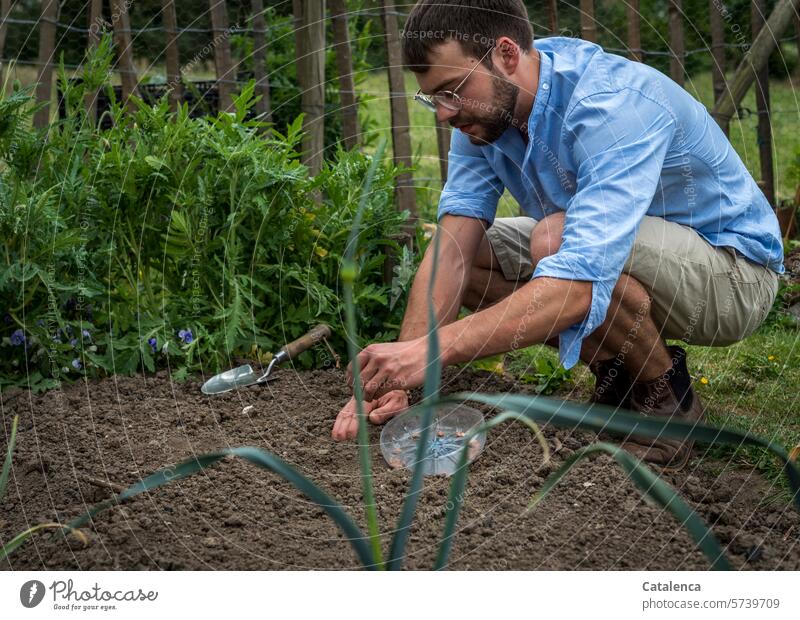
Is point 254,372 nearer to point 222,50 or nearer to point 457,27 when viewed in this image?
point 457,27

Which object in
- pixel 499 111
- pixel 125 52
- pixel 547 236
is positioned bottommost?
pixel 547 236

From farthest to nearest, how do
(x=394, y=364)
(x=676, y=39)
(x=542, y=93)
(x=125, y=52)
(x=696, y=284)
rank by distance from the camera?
1. (x=676, y=39)
2. (x=125, y=52)
3. (x=696, y=284)
4. (x=542, y=93)
5. (x=394, y=364)

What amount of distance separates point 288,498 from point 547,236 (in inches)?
38.0

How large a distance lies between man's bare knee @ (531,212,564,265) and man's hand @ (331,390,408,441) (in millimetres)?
565

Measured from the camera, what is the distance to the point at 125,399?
2906mm

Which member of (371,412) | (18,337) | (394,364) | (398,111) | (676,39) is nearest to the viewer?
(394,364)

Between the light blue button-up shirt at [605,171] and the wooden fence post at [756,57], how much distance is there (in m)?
1.56

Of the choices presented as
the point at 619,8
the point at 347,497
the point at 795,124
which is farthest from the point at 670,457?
the point at 795,124

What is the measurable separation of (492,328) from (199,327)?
123cm

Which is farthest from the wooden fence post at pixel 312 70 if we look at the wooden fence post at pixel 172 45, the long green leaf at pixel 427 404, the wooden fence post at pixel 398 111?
the long green leaf at pixel 427 404

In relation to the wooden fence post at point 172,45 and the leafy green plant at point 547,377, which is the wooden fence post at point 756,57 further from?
the wooden fence post at point 172,45

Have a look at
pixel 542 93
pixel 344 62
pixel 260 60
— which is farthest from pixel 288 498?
pixel 260 60

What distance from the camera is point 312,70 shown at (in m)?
3.92
